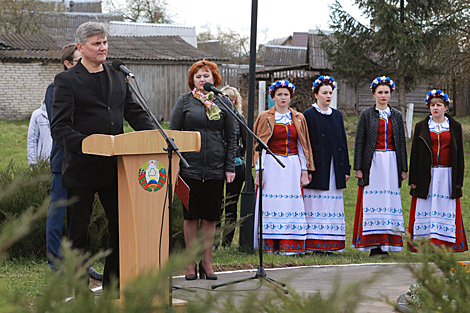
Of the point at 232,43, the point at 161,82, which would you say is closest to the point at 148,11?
the point at 232,43

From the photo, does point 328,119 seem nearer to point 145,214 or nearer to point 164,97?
point 145,214

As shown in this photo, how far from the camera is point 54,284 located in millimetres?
1197

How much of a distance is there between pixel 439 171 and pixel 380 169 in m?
0.74

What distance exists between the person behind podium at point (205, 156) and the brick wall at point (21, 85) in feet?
59.5

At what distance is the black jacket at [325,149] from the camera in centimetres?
699

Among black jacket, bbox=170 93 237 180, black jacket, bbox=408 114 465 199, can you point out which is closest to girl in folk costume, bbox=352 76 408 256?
black jacket, bbox=408 114 465 199

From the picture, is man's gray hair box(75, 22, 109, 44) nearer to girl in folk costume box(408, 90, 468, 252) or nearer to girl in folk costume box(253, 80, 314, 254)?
girl in folk costume box(253, 80, 314, 254)

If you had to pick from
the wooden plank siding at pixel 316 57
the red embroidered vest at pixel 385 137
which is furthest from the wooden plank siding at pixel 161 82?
the red embroidered vest at pixel 385 137

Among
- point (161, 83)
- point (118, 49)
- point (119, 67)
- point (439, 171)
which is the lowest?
point (439, 171)

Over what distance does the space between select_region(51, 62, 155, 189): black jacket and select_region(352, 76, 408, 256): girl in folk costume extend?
394cm

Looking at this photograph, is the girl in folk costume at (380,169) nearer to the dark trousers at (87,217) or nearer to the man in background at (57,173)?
the man in background at (57,173)

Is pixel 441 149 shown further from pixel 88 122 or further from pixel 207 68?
pixel 88 122

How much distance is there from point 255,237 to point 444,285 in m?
5.34

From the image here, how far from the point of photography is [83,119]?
→ 3.73 metres
